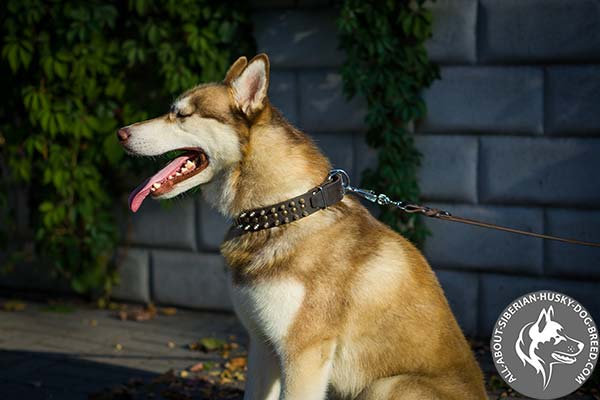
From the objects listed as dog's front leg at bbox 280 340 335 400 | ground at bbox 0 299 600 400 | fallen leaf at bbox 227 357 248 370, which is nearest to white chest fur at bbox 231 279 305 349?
dog's front leg at bbox 280 340 335 400

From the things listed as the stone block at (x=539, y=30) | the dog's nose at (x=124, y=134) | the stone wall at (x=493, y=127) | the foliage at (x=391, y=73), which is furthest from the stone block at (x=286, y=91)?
the dog's nose at (x=124, y=134)

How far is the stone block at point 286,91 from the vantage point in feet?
20.8

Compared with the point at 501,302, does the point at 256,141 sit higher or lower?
higher

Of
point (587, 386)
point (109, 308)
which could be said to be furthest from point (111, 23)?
point (587, 386)

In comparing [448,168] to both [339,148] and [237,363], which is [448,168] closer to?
[339,148]

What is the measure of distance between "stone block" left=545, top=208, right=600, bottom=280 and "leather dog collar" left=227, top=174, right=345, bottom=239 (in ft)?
8.16

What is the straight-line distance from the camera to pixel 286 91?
636cm

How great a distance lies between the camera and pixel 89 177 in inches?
264

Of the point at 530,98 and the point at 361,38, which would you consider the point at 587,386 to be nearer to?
the point at 530,98

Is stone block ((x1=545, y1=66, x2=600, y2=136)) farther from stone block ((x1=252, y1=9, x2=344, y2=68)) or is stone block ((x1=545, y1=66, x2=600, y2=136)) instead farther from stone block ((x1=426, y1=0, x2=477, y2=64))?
stone block ((x1=252, y1=9, x2=344, y2=68))

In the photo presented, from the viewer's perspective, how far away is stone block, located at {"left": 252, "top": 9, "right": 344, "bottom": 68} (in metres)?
6.18

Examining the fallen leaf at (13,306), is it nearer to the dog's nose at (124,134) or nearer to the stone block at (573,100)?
the dog's nose at (124,134)

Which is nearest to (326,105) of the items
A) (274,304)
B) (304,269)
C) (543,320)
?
(543,320)

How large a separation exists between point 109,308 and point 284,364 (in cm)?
371
